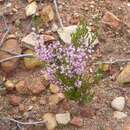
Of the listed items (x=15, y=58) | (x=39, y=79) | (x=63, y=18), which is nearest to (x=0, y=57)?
(x=15, y=58)

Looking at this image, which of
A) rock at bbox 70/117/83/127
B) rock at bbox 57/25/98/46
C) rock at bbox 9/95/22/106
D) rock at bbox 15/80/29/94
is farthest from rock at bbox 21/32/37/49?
rock at bbox 70/117/83/127

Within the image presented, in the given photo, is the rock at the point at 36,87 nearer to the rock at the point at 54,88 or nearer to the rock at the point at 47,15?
the rock at the point at 54,88

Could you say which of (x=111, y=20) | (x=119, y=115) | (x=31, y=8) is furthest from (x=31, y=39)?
(x=119, y=115)

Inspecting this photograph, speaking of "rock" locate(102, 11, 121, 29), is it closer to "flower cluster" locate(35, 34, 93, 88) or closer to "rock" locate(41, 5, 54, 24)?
"rock" locate(41, 5, 54, 24)

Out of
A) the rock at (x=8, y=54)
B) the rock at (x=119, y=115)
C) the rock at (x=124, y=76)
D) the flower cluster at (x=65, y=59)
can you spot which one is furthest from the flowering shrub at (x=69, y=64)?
the rock at (x=8, y=54)

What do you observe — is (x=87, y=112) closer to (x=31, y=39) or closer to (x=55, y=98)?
(x=55, y=98)
